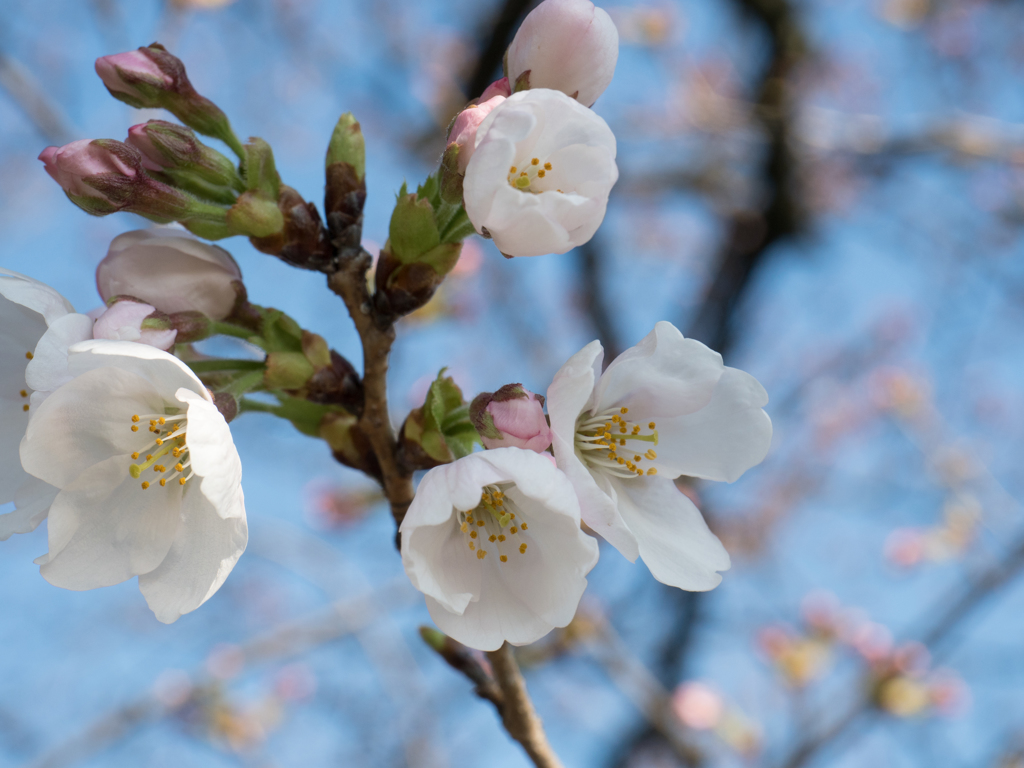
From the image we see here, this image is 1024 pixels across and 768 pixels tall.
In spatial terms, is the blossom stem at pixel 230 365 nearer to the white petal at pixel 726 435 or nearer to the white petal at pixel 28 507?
the white petal at pixel 28 507

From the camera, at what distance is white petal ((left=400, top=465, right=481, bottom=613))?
2.07 feet

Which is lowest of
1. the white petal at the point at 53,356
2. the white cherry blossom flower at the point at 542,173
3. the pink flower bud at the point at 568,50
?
the white petal at the point at 53,356

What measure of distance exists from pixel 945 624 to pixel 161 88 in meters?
3.21

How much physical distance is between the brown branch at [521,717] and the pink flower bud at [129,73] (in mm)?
745

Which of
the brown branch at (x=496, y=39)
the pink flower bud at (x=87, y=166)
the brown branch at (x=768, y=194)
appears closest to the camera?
the pink flower bud at (x=87, y=166)

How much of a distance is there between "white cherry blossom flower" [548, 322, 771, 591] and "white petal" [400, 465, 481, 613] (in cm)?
12

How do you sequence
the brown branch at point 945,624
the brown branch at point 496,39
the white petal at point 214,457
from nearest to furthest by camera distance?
the white petal at point 214,457 < the brown branch at point 945,624 < the brown branch at point 496,39

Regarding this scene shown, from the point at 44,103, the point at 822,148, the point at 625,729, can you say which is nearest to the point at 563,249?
the point at 44,103

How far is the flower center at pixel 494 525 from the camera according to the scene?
2.44 feet

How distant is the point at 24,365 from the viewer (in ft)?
2.77

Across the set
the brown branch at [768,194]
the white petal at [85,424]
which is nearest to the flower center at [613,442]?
the white petal at [85,424]

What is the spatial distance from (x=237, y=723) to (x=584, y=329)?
3008 millimetres

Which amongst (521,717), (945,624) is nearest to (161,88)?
(521,717)

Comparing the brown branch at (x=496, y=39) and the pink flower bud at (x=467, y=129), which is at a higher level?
the pink flower bud at (x=467, y=129)
